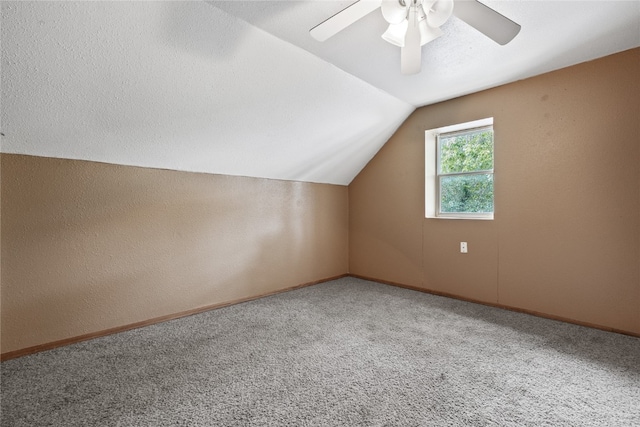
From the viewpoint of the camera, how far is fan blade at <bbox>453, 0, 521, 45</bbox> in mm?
1329

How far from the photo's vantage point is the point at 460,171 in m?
3.25

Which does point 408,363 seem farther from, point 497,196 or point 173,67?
point 173,67

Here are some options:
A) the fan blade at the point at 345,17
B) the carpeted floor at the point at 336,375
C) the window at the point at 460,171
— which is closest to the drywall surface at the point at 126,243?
the carpeted floor at the point at 336,375

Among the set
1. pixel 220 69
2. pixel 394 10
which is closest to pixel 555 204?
pixel 394 10

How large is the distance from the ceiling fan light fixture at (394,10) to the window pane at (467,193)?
2.15 m

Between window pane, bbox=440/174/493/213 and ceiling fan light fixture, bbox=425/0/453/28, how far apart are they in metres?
2.05

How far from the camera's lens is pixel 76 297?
2.13 metres

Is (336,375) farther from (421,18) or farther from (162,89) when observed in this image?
(162,89)

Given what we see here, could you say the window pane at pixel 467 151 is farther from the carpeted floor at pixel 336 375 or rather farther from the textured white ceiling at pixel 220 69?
the carpeted floor at pixel 336 375

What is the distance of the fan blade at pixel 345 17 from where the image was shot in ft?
4.53

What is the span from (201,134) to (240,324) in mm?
1648

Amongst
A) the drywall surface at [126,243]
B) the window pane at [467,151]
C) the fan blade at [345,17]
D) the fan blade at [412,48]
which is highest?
the fan blade at [345,17]

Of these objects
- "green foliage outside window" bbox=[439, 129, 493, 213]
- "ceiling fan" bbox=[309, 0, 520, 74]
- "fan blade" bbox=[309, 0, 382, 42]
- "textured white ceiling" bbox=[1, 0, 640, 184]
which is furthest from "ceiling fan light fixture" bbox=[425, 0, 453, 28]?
"green foliage outside window" bbox=[439, 129, 493, 213]

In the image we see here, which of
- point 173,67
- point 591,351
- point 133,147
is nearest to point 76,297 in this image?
point 133,147
